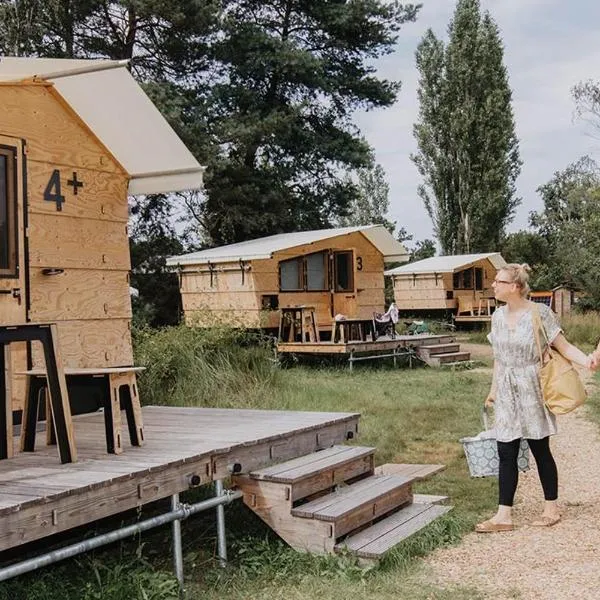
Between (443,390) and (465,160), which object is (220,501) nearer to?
(443,390)

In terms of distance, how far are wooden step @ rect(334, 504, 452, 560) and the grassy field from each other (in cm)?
7

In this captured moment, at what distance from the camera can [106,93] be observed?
5.83 metres

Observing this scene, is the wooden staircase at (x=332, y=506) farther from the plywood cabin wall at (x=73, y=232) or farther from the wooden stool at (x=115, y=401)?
the plywood cabin wall at (x=73, y=232)

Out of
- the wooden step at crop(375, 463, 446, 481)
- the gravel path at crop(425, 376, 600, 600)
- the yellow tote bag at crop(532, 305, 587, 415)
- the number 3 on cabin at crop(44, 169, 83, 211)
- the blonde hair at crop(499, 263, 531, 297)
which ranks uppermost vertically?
the number 3 on cabin at crop(44, 169, 83, 211)

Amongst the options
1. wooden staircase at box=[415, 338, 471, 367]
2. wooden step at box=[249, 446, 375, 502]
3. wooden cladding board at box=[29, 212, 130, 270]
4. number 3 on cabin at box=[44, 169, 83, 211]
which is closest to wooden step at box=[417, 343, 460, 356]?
wooden staircase at box=[415, 338, 471, 367]

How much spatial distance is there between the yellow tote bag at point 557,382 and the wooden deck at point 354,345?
9.35 metres

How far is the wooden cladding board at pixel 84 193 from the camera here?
18.6 ft

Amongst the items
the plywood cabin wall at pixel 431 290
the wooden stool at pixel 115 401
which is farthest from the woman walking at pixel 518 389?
the plywood cabin wall at pixel 431 290

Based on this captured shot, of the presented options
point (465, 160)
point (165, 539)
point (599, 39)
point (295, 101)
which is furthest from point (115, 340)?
point (465, 160)

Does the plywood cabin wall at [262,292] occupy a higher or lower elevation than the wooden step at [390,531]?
higher

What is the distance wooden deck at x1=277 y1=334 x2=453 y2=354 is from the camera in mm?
14148

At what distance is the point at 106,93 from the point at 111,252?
121cm

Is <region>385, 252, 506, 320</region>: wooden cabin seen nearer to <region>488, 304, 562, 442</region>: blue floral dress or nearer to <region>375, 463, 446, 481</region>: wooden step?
<region>375, 463, 446, 481</region>: wooden step

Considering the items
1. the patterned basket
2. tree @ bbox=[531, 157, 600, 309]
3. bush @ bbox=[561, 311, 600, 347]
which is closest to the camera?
the patterned basket
